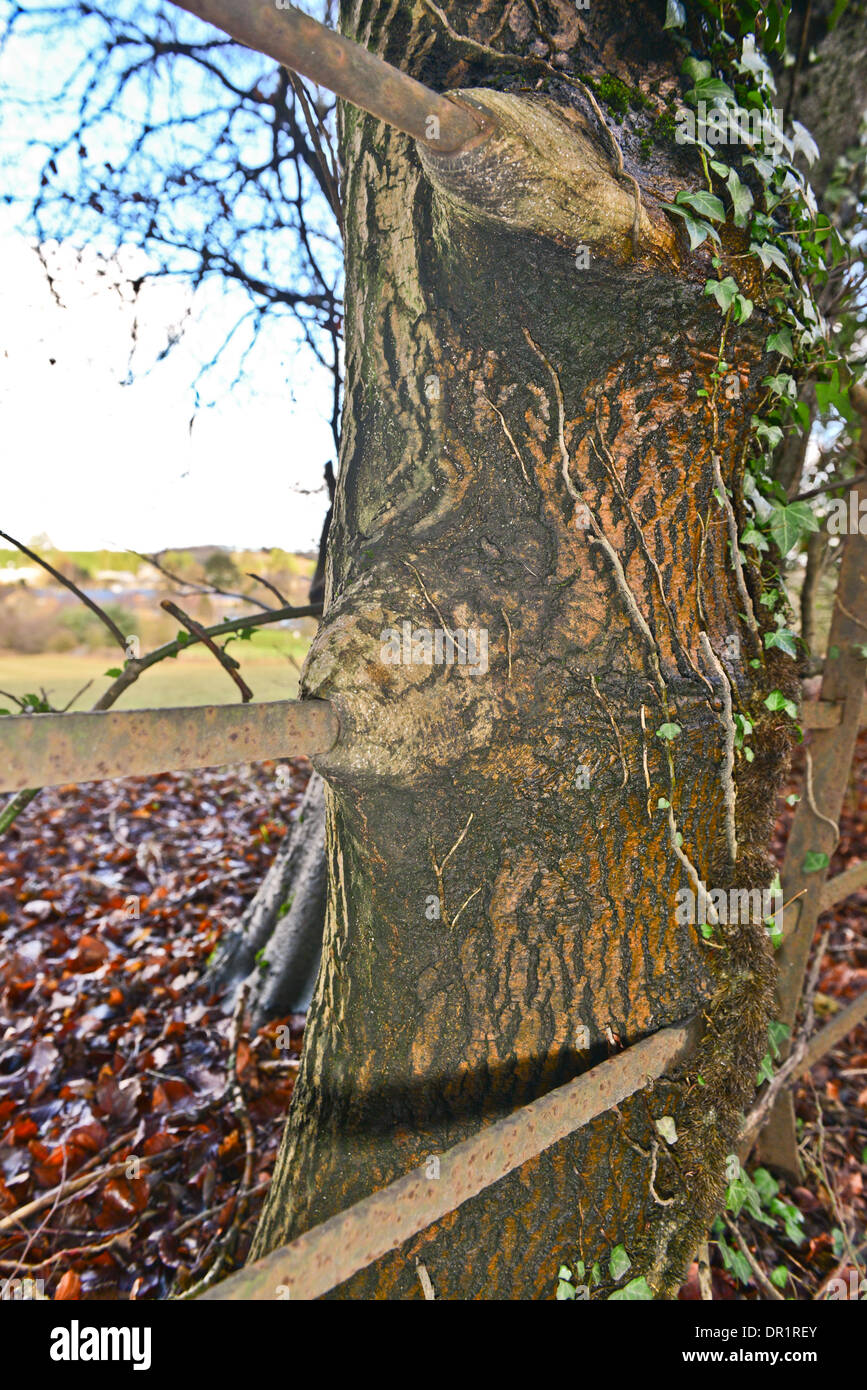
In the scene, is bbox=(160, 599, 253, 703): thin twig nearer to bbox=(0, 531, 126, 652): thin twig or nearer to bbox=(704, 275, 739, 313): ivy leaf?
bbox=(0, 531, 126, 652): thin twig

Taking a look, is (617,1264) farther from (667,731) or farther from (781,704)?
(781,704)

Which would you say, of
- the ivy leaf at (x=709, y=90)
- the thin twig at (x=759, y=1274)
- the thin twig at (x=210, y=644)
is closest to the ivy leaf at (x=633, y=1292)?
the thin twig at (x=759, y=1274)

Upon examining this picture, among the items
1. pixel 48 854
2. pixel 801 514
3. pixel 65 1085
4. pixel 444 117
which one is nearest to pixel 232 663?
pixel 444 117

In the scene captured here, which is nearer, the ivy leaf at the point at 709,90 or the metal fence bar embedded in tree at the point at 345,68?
the metal fence bar embedded in tree at the point at 345,68

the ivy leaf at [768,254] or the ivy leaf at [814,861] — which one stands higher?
the ivy leaf at [768,254]

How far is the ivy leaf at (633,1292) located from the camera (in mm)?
1317

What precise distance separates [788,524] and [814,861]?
1350 millimetres

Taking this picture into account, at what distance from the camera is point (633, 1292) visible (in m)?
1.32

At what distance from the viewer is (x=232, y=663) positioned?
174 cm

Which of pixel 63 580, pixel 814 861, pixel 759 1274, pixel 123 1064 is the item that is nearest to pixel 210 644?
pixel 63 580

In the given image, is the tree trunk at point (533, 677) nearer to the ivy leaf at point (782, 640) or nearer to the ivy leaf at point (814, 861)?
the ivy leaf at point (782, 640)

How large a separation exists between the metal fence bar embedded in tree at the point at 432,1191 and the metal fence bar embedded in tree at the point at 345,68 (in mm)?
1207
